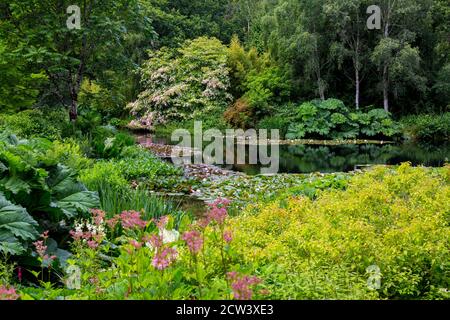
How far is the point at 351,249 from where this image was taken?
2959 millimetres

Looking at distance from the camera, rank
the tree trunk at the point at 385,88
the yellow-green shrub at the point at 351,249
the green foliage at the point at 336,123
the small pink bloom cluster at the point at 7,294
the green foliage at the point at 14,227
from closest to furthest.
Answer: the small pink bloom cluster at the point at 7,294 < the yellow-green shrub at the point at 351,249 < the green foliage at the point at 14,227 < the green foliage at the point at 336,123 < the tree trunk at the point at 385,88

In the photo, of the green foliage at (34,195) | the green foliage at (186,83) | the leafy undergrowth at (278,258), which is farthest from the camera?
the green foliage at (186,83)

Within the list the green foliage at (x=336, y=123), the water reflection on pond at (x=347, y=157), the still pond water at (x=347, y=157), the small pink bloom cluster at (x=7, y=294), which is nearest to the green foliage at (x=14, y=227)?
the small pink bloom cluster at (x=7, y=294)

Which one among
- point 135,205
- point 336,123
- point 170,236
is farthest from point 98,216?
Result: point 336,123

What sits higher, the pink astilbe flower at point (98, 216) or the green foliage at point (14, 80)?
the green foliage at point (14, 80)

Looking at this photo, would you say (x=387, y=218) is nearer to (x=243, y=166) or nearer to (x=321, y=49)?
(x=243, y=166)

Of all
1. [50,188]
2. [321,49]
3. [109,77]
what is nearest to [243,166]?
[109,77]

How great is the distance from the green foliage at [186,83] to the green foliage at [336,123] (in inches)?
194

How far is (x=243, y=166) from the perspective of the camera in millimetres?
13445

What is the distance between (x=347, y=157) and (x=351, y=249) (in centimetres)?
1373

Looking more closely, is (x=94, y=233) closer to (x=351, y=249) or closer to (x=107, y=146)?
(x=351, y=249)

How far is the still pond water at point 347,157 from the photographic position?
44.1ft

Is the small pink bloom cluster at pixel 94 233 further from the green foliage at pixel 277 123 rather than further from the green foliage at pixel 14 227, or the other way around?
the green foliage at pixel 277 123

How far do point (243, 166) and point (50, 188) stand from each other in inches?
374
